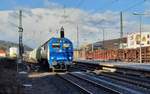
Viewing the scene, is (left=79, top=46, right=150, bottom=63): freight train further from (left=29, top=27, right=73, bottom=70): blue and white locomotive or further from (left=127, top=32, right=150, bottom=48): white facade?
(left=29, top=27, right=73, bottom=70): blue and white locomotive

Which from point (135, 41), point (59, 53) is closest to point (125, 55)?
point (135, 41)

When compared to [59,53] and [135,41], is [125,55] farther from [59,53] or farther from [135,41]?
[59,53]

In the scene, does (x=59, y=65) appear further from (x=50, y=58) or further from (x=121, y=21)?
(x=121, y=21)

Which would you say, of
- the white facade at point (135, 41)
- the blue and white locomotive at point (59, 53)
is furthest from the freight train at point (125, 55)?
the blue and white locomotive at point (59, 53)

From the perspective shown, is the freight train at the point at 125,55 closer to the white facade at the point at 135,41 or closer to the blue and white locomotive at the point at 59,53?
the white facade at the point at 135,41

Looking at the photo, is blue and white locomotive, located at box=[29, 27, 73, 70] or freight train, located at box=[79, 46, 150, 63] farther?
freight train, located at box=[79, 46, 150, 63]

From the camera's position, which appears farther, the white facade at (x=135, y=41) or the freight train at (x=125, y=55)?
the white facade at (x=135, y=41)

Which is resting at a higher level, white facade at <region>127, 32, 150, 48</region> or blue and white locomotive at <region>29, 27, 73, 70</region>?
white facade at <region>127, 32, 150, 48</region>

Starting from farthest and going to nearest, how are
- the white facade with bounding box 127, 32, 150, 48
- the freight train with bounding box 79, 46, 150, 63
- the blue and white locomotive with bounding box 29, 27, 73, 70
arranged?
the white facade with bounding box 127, 32, 150, 48 → the freight train with bounding box 79, 46, 150, 63 → the blue and white locomotive with bounding box 29, 27, 73, 70

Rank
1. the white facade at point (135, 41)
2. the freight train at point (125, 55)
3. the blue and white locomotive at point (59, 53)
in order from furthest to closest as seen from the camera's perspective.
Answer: the white facade at point (135, 41), the freight train at point (125, 55), the blue and white locomotive at point (59, 53)

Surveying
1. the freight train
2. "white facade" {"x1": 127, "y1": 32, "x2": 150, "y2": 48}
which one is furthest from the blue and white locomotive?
"white facade" {"x1": 127, "y1": 32, "x2": 150, "y2": 48}

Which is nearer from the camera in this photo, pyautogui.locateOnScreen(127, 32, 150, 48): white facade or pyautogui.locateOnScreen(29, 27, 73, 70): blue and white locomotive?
pyautogui.locateOnScreen(29, 27, 73, 70): blue and white locomotive

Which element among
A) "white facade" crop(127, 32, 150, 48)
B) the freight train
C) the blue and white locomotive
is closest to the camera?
the blue and white locomotive

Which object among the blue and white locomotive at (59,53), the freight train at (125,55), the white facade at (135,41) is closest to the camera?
the blue and white locomotive at (59,53)
